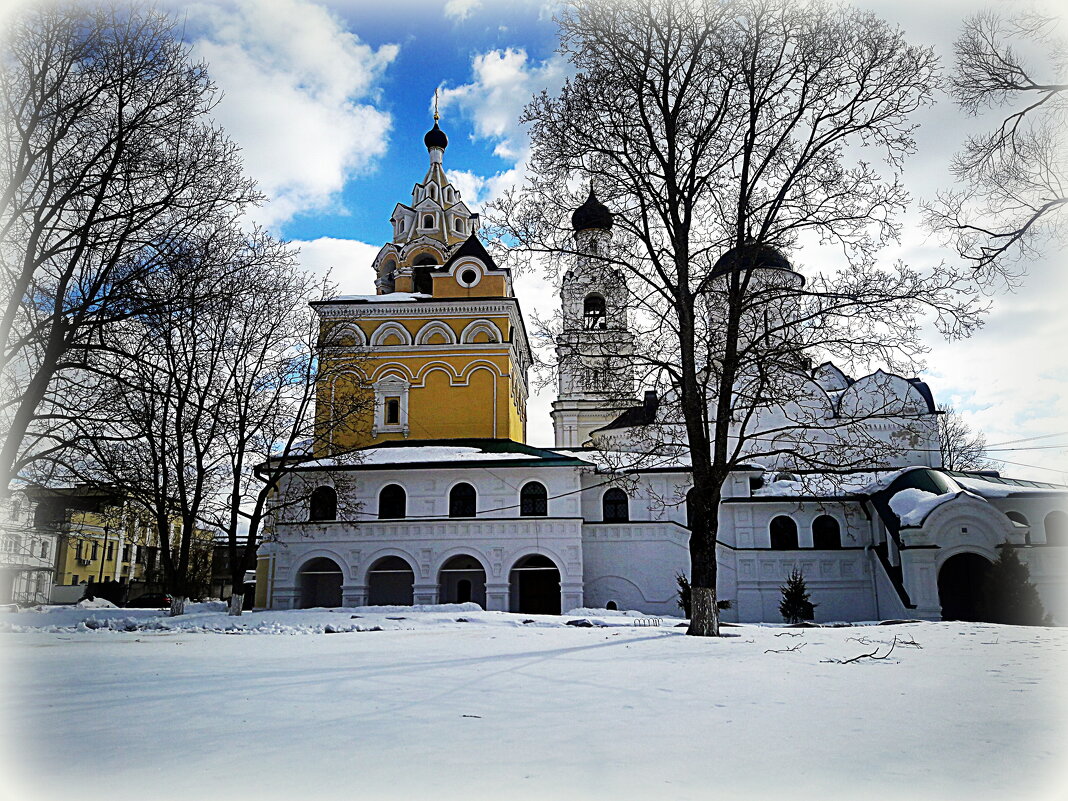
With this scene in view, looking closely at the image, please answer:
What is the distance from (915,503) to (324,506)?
18.8m

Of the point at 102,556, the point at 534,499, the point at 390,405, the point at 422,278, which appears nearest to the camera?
the point at 534,499

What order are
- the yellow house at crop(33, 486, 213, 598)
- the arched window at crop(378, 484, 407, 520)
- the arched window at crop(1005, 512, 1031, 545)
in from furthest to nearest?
the yellow house at crop(33, 486, 213, 598) < the arched window at crop(378, 484, 407, 520) < the arched window at crop(1005, 512, 1031, 545)

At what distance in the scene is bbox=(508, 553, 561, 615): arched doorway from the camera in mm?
25047

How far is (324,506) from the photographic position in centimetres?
2495

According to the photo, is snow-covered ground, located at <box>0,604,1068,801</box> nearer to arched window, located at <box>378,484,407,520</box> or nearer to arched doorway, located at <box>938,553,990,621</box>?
arched window, located at <box>378,484,407,520</box>

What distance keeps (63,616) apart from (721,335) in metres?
13.4

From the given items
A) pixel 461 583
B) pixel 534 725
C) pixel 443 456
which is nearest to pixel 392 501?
pixel 443 456

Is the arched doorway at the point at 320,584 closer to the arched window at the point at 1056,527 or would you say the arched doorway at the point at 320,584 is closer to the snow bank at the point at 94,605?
the snow bank at the point at 94,605

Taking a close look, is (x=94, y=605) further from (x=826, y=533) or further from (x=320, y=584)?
(x=826, y=533)

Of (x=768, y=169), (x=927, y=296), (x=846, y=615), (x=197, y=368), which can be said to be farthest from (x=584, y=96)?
(x=846, y=615)

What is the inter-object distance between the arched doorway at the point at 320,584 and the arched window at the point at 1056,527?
2239 cm

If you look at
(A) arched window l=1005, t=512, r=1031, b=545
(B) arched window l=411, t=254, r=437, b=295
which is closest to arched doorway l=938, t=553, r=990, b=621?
(A) arched window l=1005, t=512, r=1031, b=545

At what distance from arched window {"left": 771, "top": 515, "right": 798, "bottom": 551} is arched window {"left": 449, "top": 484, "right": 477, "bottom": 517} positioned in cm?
1021

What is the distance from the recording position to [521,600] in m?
25.3
